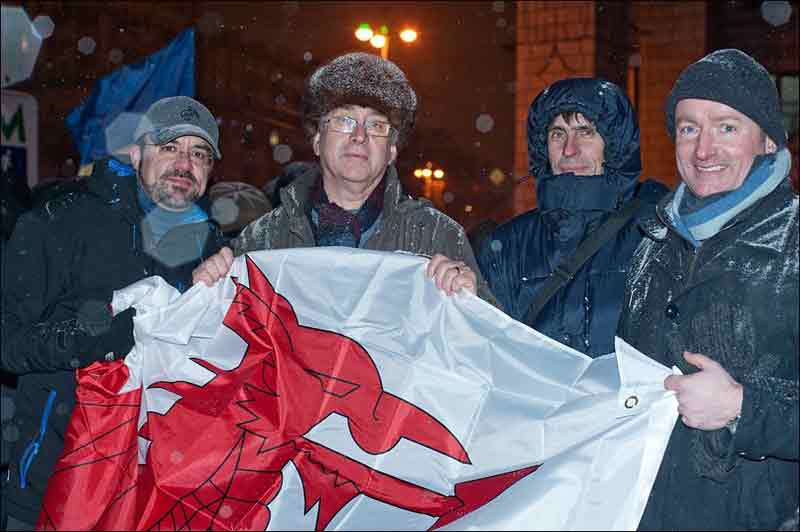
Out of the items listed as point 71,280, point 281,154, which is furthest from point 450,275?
point 281,154

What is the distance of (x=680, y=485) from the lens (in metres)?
2.54

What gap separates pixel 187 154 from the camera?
3.61 meters

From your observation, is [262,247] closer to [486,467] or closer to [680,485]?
[486,467]

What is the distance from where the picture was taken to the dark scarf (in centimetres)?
349

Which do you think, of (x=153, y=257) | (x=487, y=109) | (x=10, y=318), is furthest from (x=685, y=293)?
(x=487, y=109)

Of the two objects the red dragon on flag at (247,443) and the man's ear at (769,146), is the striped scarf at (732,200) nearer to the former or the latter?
the man's ear at (769,146)

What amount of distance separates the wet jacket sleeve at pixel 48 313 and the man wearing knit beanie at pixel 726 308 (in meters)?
1.69

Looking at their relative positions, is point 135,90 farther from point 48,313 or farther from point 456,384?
point 456,384

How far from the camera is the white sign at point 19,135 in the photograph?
18.9 feet

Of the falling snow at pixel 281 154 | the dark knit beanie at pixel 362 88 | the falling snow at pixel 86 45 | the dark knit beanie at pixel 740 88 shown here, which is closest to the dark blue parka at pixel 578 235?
the dark knit beanie at pixel 362 88

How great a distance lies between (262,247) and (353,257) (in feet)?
1.47

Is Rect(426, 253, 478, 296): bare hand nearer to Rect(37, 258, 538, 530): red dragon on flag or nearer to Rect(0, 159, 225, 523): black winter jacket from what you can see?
Rect(37, 258, 538, 530): red dragon on flag

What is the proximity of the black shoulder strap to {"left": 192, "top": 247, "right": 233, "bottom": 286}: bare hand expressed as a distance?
109 centimetres

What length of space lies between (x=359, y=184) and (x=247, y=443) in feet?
3.39
